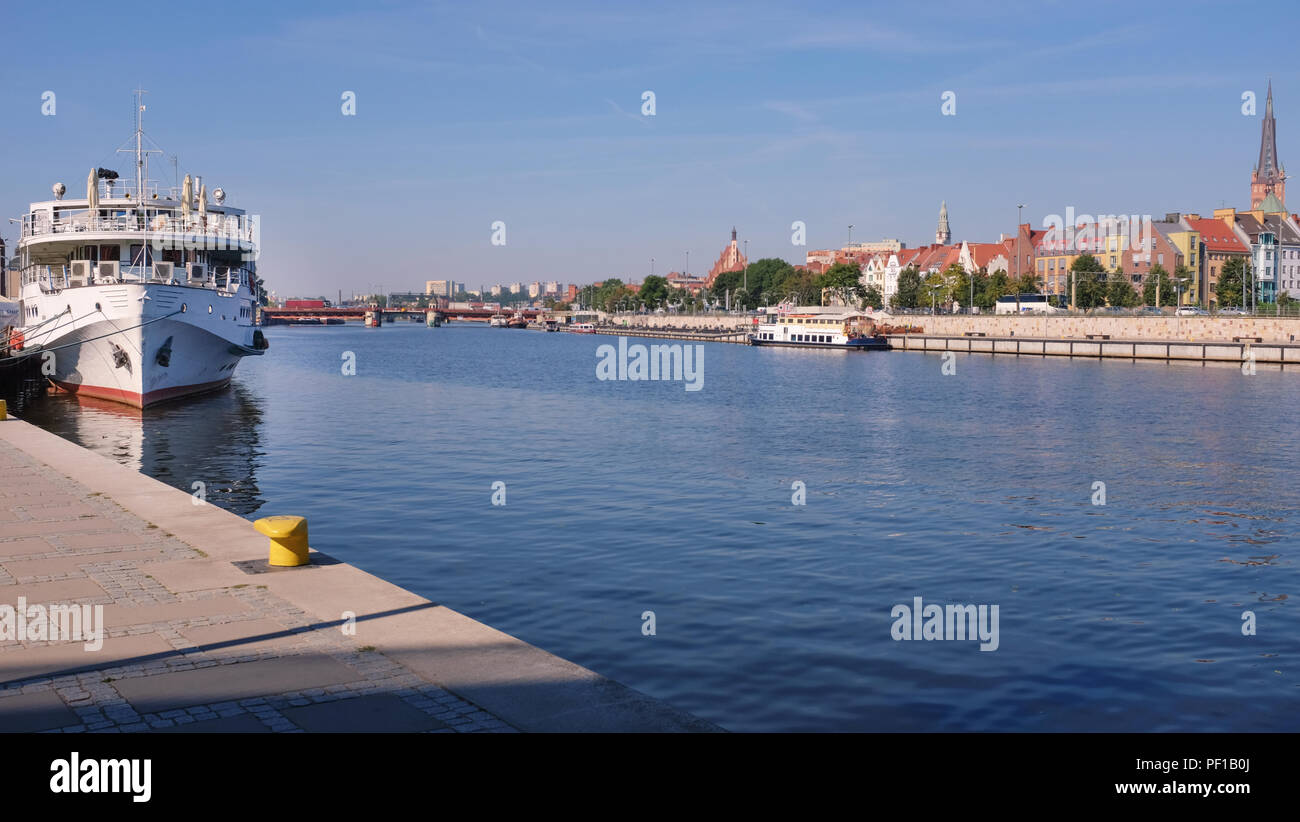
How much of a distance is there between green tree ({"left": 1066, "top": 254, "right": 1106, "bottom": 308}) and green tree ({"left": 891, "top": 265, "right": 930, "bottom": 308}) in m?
A: 23.4

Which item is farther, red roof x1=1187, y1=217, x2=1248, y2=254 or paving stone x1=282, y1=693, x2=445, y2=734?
red roof x1=1187, y1=217, x2=1248, y2=254

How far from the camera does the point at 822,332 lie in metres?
140

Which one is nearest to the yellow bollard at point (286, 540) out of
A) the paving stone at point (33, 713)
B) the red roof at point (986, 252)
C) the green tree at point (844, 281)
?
the paving stone at point (33, 713)

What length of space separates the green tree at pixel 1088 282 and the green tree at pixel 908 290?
23400 mm

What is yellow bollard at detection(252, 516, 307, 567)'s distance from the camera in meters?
13.8

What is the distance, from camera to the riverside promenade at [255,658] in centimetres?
850

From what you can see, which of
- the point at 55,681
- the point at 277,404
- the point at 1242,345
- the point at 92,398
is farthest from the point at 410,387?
the point at 1242,345

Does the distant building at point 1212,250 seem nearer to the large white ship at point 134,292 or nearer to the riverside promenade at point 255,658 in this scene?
the large white ship at point 134,292

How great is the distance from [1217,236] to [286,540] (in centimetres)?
18561

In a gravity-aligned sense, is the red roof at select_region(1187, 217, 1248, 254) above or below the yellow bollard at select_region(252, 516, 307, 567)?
above

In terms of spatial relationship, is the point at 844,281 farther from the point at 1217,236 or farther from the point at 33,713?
the point at 33,713

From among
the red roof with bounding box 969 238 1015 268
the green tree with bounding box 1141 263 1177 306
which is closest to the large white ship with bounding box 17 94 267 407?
the green tree with bounding box 1141 263 1177 306

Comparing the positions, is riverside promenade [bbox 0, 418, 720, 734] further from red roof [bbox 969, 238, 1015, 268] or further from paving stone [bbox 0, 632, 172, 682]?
red roof [bbox 969, 238, 1015, 268]
